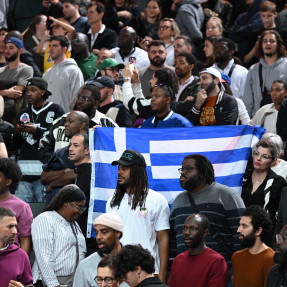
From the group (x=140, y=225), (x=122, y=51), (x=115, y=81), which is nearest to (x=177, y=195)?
(x=140, y=225)

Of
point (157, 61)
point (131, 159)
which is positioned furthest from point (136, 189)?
point (157, 61)

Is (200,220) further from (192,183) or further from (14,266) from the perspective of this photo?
(14,266)

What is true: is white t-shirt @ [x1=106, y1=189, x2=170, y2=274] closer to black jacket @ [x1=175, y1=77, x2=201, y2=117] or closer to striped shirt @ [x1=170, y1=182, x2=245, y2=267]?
striped shirt @ [x1=170, y1=182, x2=245, y2=267]

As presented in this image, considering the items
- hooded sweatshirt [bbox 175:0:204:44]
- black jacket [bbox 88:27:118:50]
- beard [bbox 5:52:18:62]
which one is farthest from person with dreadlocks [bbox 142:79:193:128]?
hooded sweatshirt [bbox 175:0:204:44]

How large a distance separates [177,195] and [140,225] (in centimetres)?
58

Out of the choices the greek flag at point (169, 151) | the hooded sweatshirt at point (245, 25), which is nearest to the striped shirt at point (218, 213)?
the greek flag at point (169, 151)

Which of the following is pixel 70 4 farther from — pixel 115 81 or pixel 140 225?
pixel 140 225

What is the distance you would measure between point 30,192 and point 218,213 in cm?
344

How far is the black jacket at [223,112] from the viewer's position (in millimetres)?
11781

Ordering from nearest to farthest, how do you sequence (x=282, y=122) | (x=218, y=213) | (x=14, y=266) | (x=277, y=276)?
(x=277, y=276) < (x=14, y=266) < (x=218, y=213) < (x=282, y=122)

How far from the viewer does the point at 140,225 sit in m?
9.39

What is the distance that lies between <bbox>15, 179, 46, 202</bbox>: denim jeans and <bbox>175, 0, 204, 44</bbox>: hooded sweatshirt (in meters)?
5.90

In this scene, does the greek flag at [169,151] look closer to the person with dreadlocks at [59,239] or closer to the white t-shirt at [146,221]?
the person with dreadlocks at [59,239]

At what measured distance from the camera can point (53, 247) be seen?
9.49m
